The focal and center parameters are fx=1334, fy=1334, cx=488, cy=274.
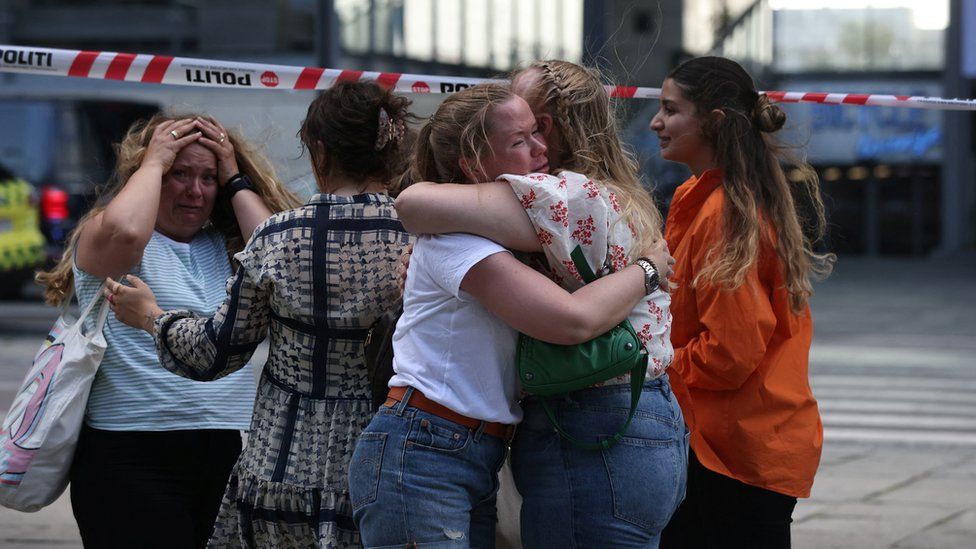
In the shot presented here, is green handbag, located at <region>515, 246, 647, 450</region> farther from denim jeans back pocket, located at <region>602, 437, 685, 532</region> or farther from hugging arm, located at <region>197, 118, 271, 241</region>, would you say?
hugging arm, located at <region>197, 118, 271, 241</region>

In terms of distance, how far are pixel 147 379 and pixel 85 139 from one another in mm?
13299

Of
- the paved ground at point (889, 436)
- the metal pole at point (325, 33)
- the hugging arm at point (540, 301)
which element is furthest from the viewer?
the metal pole at point (325, 33)

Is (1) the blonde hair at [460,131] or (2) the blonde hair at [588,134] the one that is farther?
(2) the blonde hair at [588,134]

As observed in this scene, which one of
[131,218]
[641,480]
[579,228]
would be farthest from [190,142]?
[641,480]

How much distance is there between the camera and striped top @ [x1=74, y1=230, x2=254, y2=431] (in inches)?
130

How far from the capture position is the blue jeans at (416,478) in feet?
8.07

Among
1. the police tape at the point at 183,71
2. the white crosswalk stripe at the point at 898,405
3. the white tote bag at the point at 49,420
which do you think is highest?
the police tape at the point at 183,71

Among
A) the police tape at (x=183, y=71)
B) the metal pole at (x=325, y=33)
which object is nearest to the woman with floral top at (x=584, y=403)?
the police tape at (x=183, y=71)

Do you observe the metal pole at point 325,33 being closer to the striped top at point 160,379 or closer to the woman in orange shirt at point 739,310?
the striped top at point 160,379

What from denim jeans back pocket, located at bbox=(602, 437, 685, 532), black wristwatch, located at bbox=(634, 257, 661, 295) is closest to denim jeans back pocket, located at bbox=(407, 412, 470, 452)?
denim jeans back pocket, located at bbox=(602, 437, 685, 532)

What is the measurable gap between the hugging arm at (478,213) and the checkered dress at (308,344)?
343 millimetres

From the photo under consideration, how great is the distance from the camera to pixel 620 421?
2.51m

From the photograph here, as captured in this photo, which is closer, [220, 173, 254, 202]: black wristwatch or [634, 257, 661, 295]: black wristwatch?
[634, 257, 661, 295]: black wristwatch

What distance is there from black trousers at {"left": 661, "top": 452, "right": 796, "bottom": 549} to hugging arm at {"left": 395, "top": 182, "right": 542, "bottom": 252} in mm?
1135
